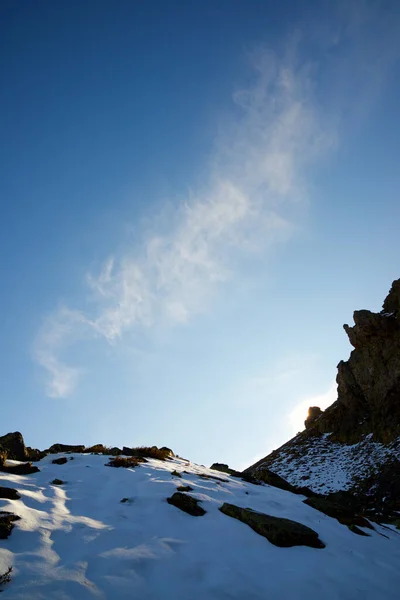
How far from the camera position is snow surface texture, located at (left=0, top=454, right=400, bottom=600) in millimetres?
5500

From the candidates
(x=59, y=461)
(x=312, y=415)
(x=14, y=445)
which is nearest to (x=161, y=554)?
(x=59, y=461)

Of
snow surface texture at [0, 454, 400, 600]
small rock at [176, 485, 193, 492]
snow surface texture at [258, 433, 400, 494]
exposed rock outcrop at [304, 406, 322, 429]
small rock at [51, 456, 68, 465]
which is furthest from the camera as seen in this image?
exposed rock outcrop at [304, 406, 322, 429]

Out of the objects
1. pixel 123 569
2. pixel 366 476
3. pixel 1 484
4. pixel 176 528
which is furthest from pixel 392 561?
pixel 366 476

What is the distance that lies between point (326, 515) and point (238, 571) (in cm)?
684

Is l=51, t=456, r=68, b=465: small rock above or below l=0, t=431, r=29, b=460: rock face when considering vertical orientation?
below

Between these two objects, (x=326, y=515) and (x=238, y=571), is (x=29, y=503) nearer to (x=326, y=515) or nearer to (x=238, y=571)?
(x=238, y=571)

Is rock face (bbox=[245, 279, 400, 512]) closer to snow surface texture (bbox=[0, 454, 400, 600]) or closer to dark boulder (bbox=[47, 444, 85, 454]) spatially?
dark boulder (bbox=[47, 444, 85, 454])

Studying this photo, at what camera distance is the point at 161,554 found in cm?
Result: 657

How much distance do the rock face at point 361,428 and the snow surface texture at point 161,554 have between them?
52.5ft

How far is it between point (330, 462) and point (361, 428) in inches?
219

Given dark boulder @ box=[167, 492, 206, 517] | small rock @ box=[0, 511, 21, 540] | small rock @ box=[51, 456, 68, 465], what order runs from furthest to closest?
small rock @ box=[51, 456, 68, 465] → dark boulder @ box=[167, 492, 206, 517] → small rock @ box=[0, 511, 21, 540]

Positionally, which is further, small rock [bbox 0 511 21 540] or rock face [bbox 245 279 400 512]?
rock face [bbox 245 279 400 512]

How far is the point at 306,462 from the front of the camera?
31500 millimetres

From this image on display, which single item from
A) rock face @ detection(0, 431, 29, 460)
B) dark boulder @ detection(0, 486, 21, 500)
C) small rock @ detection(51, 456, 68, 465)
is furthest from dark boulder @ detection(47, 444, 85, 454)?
dark boulder @ detection(0, 486, 21, 500)
